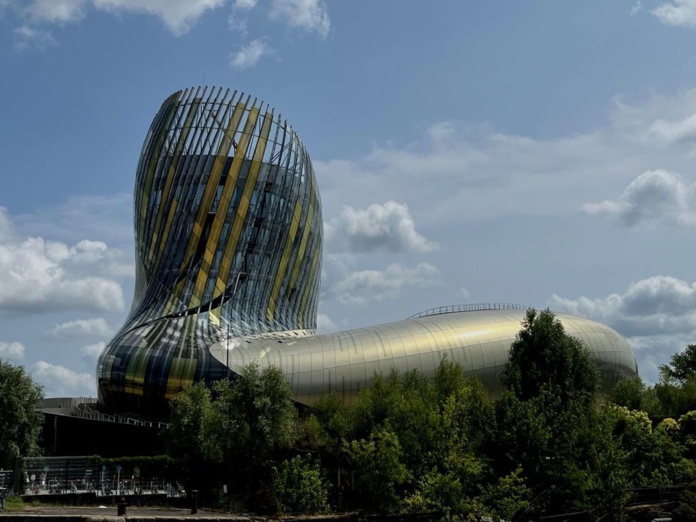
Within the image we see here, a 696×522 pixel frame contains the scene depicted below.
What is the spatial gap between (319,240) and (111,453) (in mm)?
31529

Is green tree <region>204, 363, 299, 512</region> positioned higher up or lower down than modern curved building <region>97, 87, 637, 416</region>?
lower down

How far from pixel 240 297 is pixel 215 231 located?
6317mm

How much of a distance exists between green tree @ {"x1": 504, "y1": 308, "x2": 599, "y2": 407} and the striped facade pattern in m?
24.5

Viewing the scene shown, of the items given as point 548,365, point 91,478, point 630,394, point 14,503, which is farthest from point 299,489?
point 630,394

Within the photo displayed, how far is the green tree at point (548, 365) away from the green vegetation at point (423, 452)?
188cm

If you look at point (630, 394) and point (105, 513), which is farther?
point (630, 394)

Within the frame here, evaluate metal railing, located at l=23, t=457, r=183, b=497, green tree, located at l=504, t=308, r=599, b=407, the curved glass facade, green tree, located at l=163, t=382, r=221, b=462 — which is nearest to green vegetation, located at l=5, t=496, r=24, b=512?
metal railing, located at l=23, t=457, r=183, b=497

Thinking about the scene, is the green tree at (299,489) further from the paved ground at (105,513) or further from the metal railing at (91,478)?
the metal railing at (91,478)

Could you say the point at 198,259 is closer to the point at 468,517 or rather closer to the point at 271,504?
the point at 271,504

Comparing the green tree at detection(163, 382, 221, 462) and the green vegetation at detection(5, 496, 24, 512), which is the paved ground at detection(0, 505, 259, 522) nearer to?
the green vegetation at detection(5, 496, 24, 512)

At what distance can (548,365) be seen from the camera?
180 feet

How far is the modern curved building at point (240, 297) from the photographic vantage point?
63188 millimetres

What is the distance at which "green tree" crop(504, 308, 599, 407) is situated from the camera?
54000 mm

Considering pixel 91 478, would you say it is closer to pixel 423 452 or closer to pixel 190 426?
pixel 190 426
